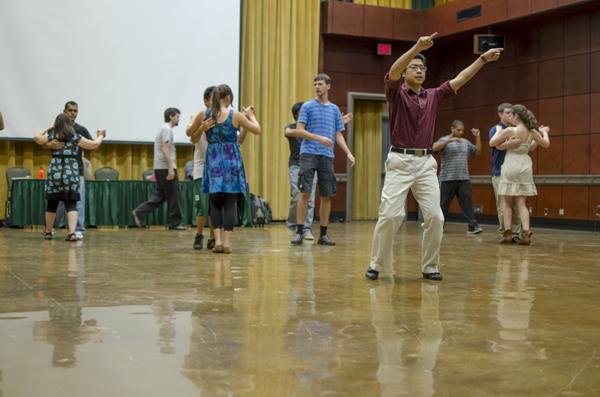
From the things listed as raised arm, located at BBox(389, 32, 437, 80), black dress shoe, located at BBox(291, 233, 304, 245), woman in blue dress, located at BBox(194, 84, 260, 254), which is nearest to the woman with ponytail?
black dress shoe, located at BBox(291, 233, 304, 245)

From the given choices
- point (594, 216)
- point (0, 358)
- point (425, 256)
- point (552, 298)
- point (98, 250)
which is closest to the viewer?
point (0, 358)

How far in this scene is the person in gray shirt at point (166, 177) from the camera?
32.2 ft

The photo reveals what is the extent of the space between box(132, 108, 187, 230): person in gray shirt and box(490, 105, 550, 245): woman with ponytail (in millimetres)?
4003

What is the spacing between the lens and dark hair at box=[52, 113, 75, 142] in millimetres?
7648

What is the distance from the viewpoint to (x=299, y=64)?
43.7 feet

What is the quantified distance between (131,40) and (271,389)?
33.5 ft

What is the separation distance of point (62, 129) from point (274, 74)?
5917mm

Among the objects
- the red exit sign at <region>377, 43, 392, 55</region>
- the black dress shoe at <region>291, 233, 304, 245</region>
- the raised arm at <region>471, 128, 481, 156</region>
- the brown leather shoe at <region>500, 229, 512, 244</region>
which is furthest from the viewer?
the red exit sign at <region>377, 43, 392, 55</region>

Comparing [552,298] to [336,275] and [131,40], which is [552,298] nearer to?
[336,275]

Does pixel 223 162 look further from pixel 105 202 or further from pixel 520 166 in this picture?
pixel 105 202

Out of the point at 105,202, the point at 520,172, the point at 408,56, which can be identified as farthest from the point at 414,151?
the point at 105,202

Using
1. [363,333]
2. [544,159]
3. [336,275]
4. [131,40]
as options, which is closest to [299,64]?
[131,40]

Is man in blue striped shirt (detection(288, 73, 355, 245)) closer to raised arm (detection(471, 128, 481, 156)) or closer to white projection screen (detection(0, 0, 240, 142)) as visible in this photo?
raised arm (detection(471, 128, 481, 156))

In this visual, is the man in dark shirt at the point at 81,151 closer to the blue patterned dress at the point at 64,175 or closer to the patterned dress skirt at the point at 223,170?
the blue patterned dress at the point at 64,175
